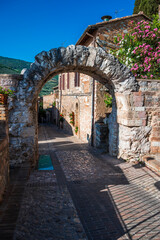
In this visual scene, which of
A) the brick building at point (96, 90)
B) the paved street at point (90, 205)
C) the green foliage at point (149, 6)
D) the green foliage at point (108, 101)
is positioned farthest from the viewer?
the green foliage at point (149, 6)

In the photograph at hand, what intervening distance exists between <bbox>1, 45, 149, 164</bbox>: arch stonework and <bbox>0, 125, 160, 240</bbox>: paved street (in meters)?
1.05

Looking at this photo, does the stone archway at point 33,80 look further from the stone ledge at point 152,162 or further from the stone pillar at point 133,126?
the stone ledge at point 152,162

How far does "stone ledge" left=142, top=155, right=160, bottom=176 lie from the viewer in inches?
221

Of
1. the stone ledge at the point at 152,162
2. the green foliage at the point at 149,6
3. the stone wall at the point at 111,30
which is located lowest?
the stone ledge at the point at 152,162

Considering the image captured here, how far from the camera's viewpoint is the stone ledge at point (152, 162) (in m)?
5.61

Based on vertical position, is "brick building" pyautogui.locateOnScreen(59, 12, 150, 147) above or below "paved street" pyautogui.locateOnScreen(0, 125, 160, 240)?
above

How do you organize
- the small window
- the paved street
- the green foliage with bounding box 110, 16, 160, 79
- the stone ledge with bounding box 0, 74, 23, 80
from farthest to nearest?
the small window
the green foliage with bounding box 110, 16, 160, 79
the stone ledge with bounding box 0, 74, 23, 80
the paved street

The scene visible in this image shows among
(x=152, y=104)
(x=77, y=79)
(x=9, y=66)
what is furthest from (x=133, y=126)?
(x=9, y=66)

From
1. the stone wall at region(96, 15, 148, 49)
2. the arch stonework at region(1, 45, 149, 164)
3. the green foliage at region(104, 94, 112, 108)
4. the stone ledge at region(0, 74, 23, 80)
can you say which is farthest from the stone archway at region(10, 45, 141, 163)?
the stone wall at region(96, 15, 148, 49)

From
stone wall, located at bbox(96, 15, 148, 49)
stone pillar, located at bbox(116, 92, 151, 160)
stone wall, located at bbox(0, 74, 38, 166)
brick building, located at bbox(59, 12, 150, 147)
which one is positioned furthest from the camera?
stone wall, located at bbox(96, 15, 148, 49)

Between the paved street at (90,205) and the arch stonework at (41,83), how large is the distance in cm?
105

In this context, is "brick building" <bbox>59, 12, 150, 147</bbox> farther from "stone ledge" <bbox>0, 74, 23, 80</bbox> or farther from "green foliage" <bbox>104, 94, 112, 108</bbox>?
"stone ledge" <bbox>0, 74, 23, 80</bbox>

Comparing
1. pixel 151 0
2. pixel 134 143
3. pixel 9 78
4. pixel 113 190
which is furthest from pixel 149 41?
pixel 151 0

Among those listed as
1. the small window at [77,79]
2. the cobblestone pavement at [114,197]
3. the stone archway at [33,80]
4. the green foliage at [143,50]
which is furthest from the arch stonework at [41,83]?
the small window at [77,79]
